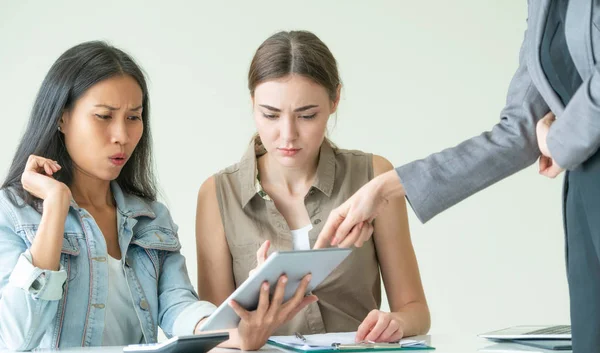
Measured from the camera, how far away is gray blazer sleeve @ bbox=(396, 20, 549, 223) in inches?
54.7

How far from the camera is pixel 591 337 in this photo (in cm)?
119

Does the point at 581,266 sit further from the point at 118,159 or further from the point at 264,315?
the point at 118,159

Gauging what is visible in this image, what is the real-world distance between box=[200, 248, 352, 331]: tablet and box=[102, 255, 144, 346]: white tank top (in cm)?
34

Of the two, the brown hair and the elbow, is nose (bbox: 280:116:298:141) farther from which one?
the elbow

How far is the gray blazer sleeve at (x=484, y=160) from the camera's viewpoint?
1.39 m

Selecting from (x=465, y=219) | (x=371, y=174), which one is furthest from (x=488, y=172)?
(x=465, y=219)

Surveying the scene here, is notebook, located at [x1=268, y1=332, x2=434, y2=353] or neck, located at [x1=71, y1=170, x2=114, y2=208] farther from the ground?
neck, located at [x1=71, y1=170, x2=114, y2=208]

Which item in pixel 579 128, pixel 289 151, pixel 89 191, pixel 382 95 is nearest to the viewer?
pixel 579 128

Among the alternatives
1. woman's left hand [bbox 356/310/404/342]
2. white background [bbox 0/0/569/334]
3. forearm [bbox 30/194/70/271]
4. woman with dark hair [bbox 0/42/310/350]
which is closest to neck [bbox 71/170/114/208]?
woman with dark hair [bbox 0/42/310/350]

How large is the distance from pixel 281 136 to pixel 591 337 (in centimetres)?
119

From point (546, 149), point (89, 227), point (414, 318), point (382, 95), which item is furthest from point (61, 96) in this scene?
→ point (382, 95)

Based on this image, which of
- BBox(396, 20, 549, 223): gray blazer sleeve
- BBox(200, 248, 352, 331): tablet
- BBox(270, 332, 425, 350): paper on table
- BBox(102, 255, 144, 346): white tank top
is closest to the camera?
BBox(396, 20, 549, 223): gray blazer sleeve

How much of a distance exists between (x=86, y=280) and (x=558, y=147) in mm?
1205

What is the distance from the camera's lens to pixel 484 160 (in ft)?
4.56
